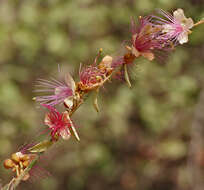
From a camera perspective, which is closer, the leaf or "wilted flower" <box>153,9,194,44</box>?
the leaf

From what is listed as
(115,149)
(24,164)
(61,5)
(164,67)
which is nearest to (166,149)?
(115,149)

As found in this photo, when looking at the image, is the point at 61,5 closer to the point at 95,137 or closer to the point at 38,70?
Result: the point at 38,70

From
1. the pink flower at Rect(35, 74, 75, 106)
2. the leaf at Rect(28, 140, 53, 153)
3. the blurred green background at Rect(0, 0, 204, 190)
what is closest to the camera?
the leaf at Rect(28, 140, 53, 153)

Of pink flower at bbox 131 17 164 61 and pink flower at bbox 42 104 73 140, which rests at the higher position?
pink flower at bbox 131 17 164 61

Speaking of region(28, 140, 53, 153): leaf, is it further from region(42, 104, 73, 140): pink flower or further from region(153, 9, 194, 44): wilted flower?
region(153, 9, 194, 44): wilted flower

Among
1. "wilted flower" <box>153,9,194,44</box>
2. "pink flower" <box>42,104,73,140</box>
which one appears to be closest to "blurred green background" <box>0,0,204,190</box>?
"wilted flower" <box>153,9,194,44</box>

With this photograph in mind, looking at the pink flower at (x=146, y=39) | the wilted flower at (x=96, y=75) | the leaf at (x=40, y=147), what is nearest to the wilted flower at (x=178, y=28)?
the pink flower at (x=146, y=39)

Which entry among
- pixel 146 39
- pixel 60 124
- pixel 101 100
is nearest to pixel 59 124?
pixel 60 124
